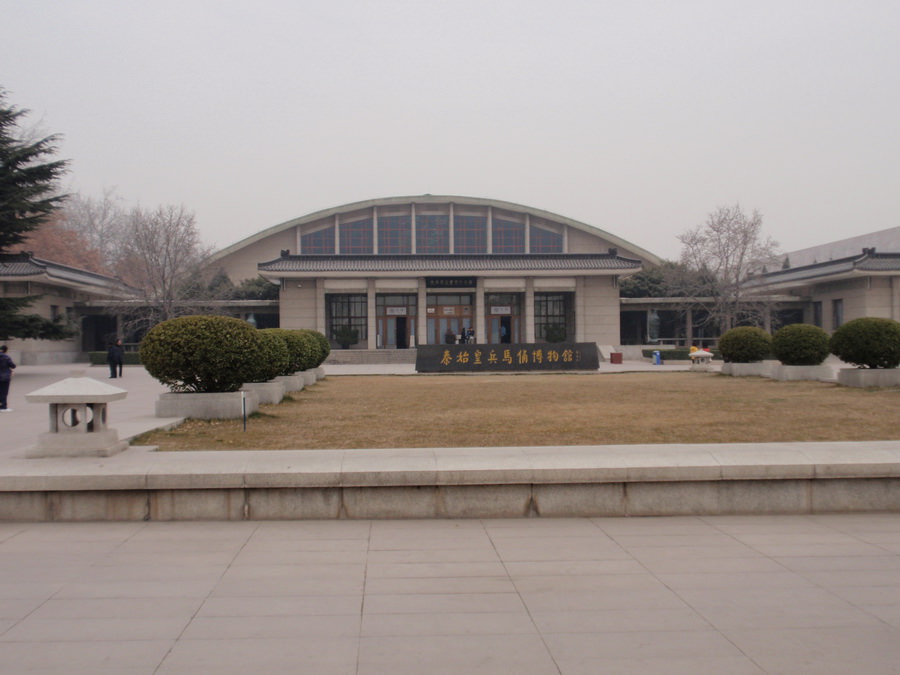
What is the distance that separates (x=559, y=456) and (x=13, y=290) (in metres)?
32.2

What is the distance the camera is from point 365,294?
3928cm

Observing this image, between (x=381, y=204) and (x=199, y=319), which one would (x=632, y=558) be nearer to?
(x=199, y=319)

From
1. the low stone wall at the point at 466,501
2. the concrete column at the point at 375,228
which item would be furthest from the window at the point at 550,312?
the low stone wall at the point at 466,501

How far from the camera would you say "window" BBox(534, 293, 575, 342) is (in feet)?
134

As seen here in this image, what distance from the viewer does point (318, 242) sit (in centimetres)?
4366

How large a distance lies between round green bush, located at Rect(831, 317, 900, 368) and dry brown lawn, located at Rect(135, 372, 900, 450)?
0.92m

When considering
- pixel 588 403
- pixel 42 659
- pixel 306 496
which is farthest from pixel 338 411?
pixel 42 659

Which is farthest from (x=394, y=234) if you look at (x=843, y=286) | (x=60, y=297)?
(x=843, y=286)

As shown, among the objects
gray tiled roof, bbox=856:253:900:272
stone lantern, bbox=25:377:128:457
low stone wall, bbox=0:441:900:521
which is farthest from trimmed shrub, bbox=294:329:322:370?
gray tiled roof, bbox=856:253:900:272

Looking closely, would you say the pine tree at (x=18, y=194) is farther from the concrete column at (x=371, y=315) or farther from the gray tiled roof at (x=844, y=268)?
the gray tiled roof at (x=844, y=268)

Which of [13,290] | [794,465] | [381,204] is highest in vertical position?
[381,204]

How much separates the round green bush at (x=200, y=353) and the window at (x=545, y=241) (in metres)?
35.0

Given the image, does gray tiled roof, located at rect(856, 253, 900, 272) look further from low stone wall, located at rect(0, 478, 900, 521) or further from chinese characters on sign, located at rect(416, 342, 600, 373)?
low stone wall, located at rect(0, 478, 900, 521)

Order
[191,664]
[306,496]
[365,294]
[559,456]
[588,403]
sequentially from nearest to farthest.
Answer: [191,664]
[306,496]
[559,456]
[588,403]
[365,294]
